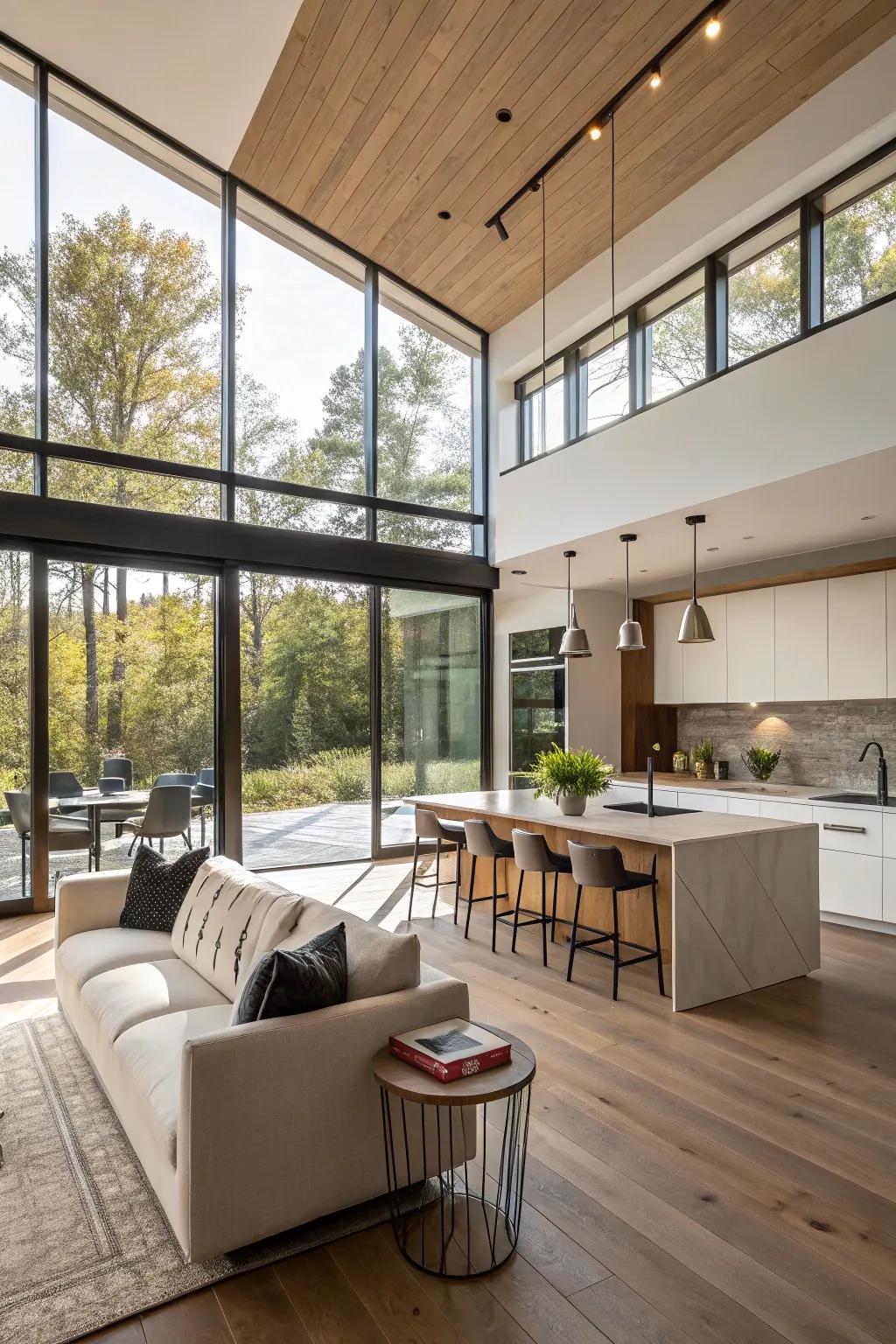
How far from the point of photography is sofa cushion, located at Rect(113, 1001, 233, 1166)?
2.20 metres

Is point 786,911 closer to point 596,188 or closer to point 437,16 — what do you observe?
point 596,188

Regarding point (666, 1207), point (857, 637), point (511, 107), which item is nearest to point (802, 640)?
point (857, 637)

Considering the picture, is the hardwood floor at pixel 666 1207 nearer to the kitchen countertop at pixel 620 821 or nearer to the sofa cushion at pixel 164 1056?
the sofa cushion at pixel 164 1056

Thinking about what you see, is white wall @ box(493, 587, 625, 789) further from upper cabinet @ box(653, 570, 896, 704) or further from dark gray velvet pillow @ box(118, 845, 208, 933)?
dark gray velvet pillow @ box(118, 845, 208, 933)

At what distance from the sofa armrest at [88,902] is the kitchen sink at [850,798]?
4.43m

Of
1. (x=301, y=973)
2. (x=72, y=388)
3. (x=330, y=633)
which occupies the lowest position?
(x=301, y=973)

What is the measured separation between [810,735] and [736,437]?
290 centimetres

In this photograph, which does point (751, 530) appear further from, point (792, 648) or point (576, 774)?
point (576, 774)

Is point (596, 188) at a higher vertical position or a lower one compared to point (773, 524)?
higher

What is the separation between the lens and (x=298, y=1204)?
7.14ft

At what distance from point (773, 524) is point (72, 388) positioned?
501 cm

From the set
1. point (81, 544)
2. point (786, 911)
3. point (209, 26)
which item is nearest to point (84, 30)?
point (209, 26)

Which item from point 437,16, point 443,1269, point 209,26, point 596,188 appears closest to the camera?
point 443,1269

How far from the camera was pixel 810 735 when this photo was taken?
6508 mm
